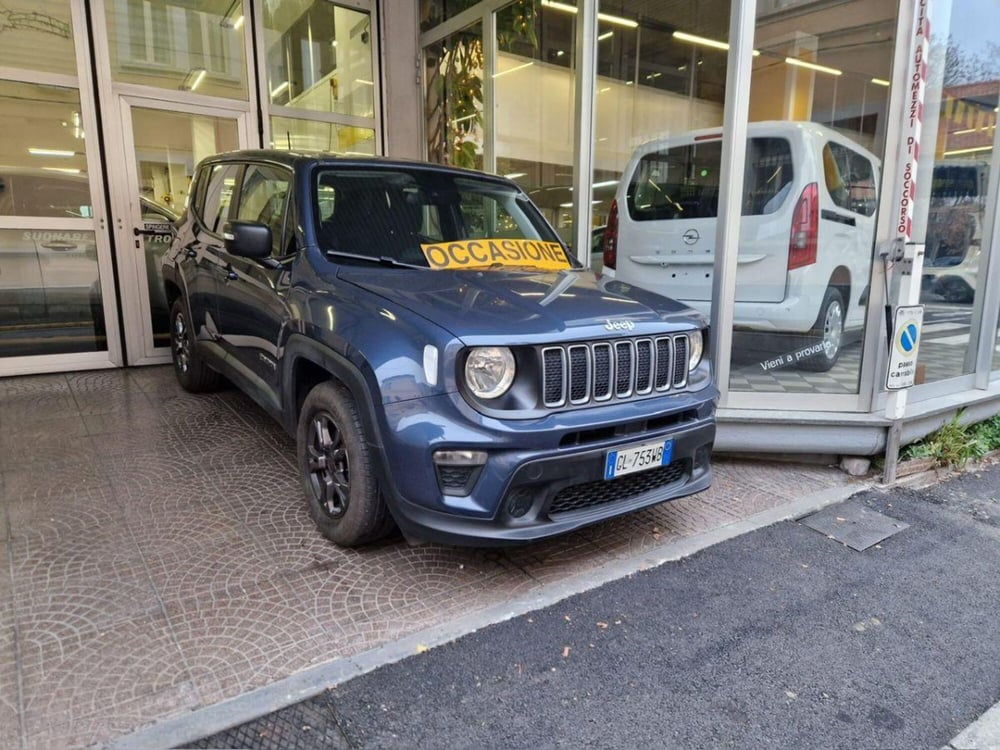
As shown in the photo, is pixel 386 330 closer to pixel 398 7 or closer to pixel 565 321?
pixel 565 321

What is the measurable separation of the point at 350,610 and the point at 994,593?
2.70 meters

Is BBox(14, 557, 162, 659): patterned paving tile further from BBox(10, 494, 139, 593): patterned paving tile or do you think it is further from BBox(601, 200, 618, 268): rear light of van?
BBox(601, 200, 618, 268): rear light of van

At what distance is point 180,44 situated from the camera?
20.5ft

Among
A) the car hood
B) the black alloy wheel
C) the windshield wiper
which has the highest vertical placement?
the windshield wiper

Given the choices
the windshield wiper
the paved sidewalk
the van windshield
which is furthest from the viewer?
the van windshield

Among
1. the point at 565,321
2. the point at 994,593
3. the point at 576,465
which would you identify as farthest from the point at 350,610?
the point at 994,593

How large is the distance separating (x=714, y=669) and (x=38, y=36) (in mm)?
6843

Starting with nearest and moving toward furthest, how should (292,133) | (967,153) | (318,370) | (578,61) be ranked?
(318,370)
(967,153)
(578,61)
(292,133)

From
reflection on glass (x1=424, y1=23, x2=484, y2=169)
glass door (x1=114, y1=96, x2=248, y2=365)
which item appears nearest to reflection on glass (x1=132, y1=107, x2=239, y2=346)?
glass door (x1=114, y1=96, x2=248, y2=365)

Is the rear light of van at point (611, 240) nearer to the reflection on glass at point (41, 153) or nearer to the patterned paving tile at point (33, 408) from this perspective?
the patterned paving tile at point (33, 408)

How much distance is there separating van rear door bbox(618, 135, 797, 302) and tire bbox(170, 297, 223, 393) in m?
3.35

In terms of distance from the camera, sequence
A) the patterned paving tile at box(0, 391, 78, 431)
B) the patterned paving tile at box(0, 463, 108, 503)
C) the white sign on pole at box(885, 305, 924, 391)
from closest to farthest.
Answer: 1. the patterned paving tile at box(0, 463, 108, 503)
2. the white sign on pole at box(885, 305, 924, 391)
3. the patterned paving tile at box(0, 391, 78, 431)

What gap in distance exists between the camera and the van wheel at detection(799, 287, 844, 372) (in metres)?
4.29

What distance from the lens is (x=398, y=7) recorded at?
7.16 m
